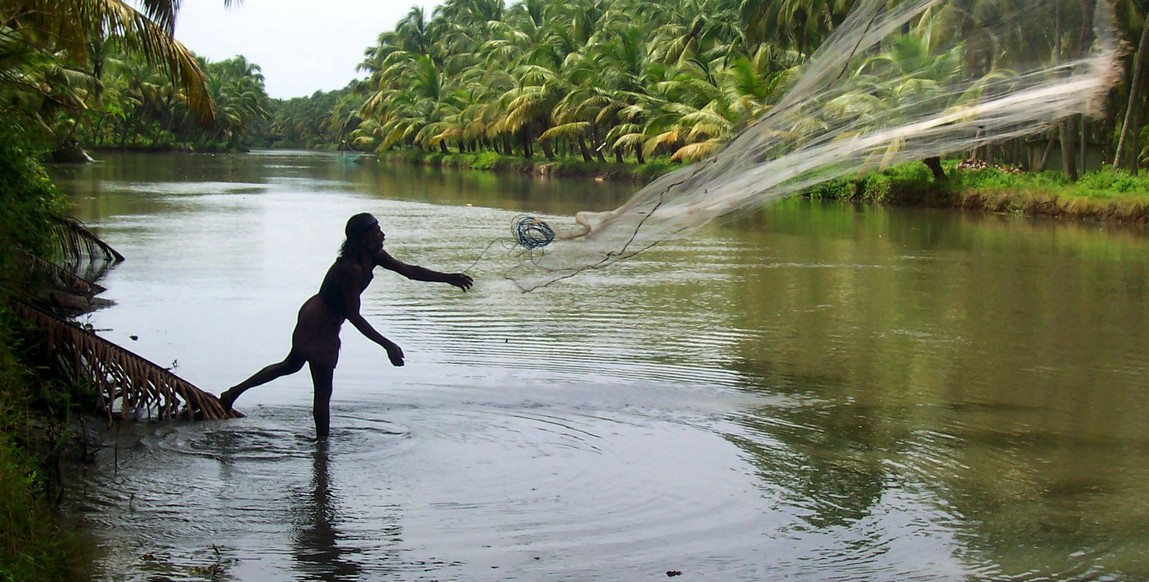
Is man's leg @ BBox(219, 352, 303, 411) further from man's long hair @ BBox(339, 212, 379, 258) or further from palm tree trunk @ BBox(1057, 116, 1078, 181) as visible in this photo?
palm tree trunk @ BBox(1057, 116, 1078, 181)

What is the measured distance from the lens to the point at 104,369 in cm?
710

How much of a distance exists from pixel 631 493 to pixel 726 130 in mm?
29482

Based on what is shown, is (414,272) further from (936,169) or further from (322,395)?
(936,169)

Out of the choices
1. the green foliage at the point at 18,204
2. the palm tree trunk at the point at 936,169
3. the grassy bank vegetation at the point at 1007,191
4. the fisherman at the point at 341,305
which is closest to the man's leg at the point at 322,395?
the fisherman at the point at 341,305

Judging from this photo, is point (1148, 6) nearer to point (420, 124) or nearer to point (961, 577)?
point (961, 577)

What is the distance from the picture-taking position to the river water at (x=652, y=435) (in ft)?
18.2

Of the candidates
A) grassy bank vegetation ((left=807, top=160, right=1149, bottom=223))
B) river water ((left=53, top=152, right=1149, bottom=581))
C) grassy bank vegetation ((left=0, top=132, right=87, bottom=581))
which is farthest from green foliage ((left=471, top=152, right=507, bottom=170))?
grassy bank vegetation ((left=0, top=132, right=87, bottom=581))

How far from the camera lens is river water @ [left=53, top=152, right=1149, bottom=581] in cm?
555

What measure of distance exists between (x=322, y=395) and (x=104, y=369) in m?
1.26

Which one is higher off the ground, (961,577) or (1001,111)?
(1001,111)

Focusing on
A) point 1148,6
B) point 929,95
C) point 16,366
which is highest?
point 1148,6

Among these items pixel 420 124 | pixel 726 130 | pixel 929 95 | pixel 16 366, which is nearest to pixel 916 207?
pixel 726 130

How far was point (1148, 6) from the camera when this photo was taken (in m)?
24.8

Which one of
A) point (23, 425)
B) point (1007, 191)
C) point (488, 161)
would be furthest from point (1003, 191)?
point (488, 161)
